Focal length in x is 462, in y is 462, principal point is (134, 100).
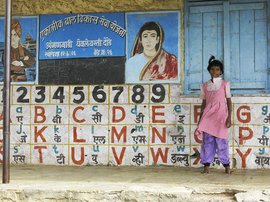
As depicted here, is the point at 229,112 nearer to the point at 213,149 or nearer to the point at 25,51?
the point at 213,149

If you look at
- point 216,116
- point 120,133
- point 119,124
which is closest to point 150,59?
point 119,124

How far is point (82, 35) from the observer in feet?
21.0

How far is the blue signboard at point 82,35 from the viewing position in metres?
6.30

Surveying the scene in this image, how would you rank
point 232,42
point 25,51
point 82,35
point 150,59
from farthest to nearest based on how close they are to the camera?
point 25,51
point 82,35
point 150,59
point 232,42

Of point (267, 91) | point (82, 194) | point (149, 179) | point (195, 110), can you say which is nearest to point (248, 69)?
point (267, 91)

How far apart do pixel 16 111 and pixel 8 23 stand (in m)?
2.14

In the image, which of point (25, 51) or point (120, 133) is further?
point (25, 51)

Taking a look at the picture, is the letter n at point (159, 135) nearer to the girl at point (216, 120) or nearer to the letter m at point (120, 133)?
the letter m at point (120, 133)

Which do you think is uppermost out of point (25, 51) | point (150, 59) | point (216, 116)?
point (25, 51)

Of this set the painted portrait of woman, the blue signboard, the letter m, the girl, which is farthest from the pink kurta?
the blue signboard

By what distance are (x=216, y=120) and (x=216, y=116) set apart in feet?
0.16

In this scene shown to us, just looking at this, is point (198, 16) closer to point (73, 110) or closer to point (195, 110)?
point (195, 110)

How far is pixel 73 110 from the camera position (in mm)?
6371

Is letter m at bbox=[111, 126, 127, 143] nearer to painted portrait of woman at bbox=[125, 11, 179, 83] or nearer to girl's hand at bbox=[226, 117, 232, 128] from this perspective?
painted portrait of woman at bbox=[125, 11, 179, 83]
